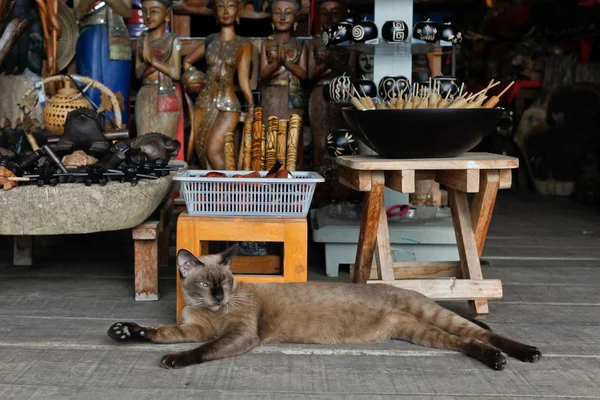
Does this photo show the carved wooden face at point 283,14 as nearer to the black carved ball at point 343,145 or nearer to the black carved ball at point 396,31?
the black carved ball at point 396,31

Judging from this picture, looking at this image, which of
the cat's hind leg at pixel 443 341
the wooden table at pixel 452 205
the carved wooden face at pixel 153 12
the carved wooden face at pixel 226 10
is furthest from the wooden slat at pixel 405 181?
the carved wooden face at pixel 153 12

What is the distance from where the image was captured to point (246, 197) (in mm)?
3236

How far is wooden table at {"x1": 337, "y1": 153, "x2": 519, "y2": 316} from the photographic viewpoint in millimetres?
3082

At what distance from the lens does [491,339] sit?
9.02ft

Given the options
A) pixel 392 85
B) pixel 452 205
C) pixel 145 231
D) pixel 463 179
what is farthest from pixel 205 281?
pixel 392 85

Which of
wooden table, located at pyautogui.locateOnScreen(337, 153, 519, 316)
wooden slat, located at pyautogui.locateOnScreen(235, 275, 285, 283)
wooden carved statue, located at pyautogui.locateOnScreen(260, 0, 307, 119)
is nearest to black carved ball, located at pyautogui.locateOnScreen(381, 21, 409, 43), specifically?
wooden table, located at pyautogui.locateOnScreen(337, 153, 519, 316)

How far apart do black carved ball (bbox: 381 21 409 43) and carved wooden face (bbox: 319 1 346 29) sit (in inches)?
55.1

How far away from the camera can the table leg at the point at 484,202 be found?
10.4ft

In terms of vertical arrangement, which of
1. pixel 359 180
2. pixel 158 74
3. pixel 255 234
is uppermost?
pixel 158 74

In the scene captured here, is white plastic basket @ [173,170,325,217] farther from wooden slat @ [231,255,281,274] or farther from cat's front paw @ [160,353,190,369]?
cat's front paw @ [160,353,190,369]

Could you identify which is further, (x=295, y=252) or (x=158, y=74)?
(x=158, y=74)

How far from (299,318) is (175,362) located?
0.53m

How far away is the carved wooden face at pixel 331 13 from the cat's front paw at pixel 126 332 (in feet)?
10.9

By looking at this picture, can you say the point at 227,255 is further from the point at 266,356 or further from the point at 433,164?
the point at 433,164
